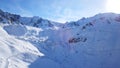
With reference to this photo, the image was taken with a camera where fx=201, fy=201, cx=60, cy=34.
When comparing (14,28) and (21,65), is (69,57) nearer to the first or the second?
(21,65)

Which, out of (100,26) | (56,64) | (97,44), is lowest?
(56,64)

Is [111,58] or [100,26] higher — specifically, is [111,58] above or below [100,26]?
below

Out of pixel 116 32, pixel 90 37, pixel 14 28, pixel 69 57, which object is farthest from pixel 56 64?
pixel 14 28

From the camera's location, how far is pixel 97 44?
27.0m

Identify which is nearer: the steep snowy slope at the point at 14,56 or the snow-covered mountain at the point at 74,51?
the steep snowy slope at the point at 14,56

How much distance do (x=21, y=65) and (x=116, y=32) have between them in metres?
15.6

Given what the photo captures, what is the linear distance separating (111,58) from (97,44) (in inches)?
158

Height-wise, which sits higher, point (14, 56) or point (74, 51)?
point (14, 56)

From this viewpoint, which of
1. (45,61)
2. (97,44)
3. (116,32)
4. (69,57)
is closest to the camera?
(45,61)

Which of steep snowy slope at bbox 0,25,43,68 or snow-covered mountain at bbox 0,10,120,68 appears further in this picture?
snow-covered mountain at bbox 0,10,120,68

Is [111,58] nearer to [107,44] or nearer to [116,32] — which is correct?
[107,44]

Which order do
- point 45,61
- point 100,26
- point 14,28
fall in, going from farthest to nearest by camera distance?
point 14,28
point 100,26
point 45,61

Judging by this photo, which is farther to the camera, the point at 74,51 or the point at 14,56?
the point at 74,51

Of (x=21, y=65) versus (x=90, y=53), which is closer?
(x=21, y=65)
